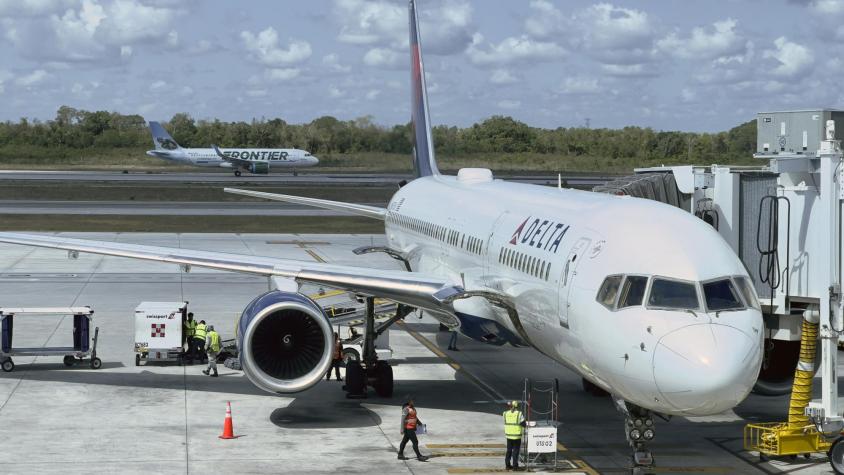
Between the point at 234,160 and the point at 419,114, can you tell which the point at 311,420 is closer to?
the point at 419,114

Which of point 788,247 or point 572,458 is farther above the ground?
point 788,247

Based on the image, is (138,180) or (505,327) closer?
(505,327)

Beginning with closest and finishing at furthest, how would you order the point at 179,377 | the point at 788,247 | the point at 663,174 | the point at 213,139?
the point at 788,247 < the point at 663,174 < the point at 179,377 < the point at 213,139

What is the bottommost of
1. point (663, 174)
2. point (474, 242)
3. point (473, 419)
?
point (473, 419)

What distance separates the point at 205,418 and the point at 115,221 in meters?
52.1

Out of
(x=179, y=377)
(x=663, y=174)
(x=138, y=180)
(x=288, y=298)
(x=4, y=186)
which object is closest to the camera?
(x=288, y=298)

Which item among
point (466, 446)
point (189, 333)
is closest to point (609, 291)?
point (466, 446)

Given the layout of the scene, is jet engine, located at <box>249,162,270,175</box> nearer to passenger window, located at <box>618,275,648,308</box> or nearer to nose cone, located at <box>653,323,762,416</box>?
passenger window, located at <box>618,275,648,308</box>

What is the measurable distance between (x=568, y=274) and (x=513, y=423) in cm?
274

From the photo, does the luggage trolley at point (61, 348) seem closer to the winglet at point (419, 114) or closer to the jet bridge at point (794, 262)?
the winglet at point (419, 114)

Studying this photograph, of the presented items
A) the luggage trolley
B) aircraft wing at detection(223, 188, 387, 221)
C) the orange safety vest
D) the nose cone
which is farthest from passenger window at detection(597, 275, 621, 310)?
aircraft wing at detection(223, 188, 387, 221)

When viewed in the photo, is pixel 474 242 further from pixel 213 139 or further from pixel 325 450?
pixel 213 139

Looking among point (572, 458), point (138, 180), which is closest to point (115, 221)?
point (138, 180)

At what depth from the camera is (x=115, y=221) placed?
71.3m
